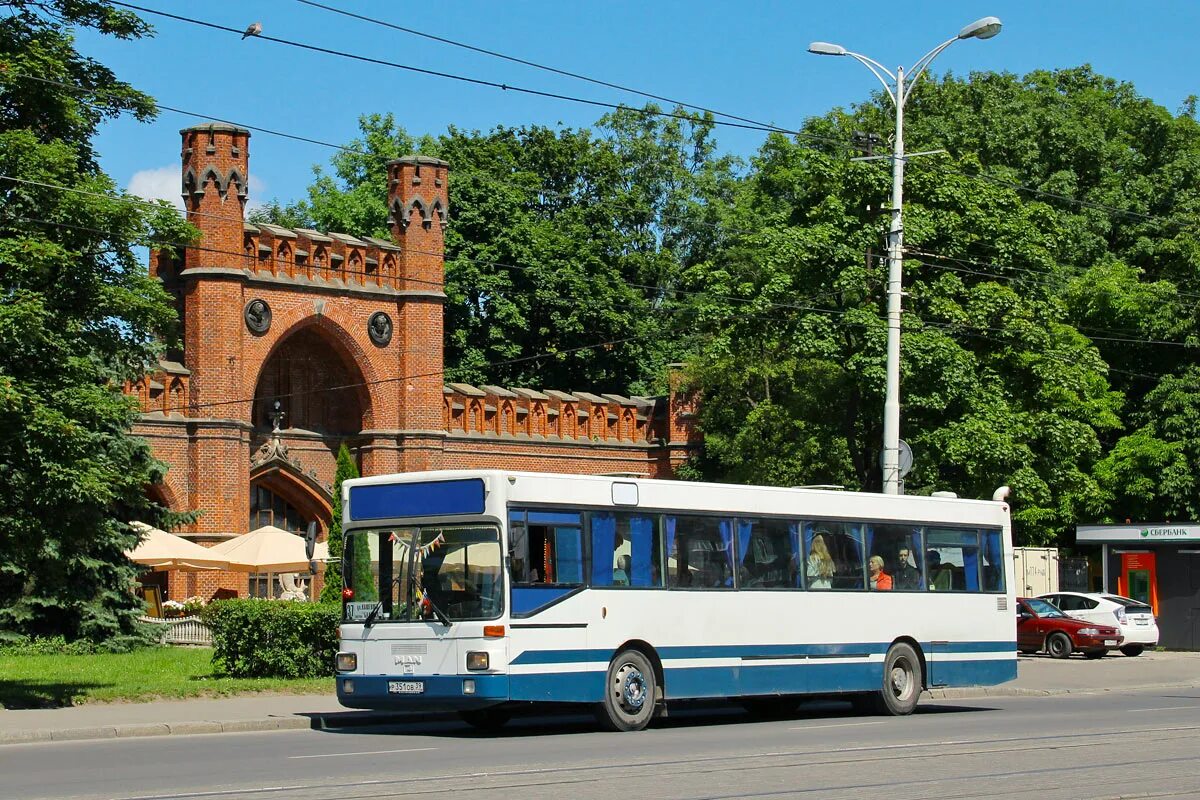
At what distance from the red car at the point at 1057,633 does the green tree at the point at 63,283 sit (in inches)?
809

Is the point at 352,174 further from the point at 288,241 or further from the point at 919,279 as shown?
the point at 919,279

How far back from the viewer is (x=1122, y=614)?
35.0 m

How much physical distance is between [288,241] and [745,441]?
12730mm

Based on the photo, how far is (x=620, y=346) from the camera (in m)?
55.4

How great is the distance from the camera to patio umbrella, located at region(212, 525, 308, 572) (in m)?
34.3

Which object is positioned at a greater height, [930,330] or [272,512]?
[930,330]

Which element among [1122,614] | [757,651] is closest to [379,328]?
[1122,614]

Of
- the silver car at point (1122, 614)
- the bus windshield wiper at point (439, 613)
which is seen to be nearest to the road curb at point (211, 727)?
the bus windshield wiper at point (439, 613)

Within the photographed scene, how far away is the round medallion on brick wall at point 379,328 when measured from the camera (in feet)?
143

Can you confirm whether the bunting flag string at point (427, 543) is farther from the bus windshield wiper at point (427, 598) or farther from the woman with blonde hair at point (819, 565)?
the woman with blonde hair at point (819, 565)

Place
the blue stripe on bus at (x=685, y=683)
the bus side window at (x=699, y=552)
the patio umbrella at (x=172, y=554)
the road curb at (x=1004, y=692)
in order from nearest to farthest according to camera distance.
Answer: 1. the blue stripe on bus at (x=685, y=683)
2. the bus side window at (x=699, y=552)
3. the road curb at (x=1004, y=692)
4. the patio umbrella at (x=172, y=554)

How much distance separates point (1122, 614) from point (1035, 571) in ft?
18.2

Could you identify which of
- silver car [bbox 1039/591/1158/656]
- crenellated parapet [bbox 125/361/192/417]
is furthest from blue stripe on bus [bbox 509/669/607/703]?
crenellated parapet [bbox 125/361/192/417]

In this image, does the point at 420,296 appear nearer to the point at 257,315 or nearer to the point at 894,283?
the point at 257,315
